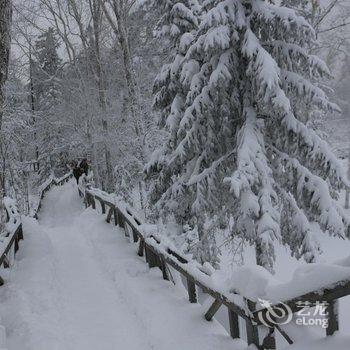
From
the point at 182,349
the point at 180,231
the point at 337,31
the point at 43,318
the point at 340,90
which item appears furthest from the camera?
the point at 340,90

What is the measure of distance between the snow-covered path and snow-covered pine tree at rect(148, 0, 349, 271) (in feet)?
8.99

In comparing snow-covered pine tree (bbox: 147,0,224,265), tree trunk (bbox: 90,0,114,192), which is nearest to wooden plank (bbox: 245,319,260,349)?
snow-covered pine tree (bbox: 147,0,224,265)

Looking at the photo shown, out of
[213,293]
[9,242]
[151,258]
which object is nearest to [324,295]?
[213,293]

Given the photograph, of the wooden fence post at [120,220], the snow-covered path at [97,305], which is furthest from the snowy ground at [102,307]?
the wooden fence post at [120,220]

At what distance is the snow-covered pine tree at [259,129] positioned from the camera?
10023 millimetres

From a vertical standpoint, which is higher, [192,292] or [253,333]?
[253,333]

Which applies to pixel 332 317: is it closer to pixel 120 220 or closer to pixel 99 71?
pixel 120 220

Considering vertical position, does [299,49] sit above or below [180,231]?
above

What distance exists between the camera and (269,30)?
10.8 m

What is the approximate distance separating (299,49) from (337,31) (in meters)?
13.0

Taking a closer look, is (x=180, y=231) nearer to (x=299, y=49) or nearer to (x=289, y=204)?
(x=289, y=204)

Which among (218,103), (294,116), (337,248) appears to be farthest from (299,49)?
(337,248)

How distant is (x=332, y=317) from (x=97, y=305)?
4748mm

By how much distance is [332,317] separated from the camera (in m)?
4.48
